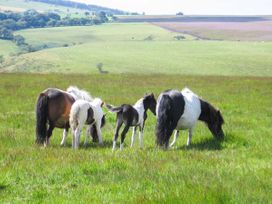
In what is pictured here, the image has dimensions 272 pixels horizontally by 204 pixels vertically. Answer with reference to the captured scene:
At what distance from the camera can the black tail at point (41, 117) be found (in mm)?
13516

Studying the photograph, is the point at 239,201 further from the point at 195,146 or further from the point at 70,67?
the point at 70,67

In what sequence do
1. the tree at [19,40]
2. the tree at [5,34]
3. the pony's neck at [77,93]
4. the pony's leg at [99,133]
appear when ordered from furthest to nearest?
the tree at [5,34] < the tree at [19,40] < the pony's neck at [77,93] < the pony's leg at [99,133]

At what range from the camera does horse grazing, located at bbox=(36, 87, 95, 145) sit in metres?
13.5

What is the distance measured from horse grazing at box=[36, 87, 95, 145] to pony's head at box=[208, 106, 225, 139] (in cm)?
419

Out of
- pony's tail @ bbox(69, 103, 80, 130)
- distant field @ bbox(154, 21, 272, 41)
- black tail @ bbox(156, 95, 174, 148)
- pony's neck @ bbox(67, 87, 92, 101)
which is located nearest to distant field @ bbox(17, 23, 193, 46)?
distant field @ bbox(154, 21, 272, 41)

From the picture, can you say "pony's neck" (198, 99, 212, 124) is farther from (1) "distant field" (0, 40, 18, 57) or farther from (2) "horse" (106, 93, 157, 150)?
(1) "distant field" (0, 40, 18, 57)

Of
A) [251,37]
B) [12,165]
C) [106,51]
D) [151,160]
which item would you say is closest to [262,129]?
[151,160]

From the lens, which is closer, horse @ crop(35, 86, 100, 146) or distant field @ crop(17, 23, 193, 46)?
horse @ crop(35, 86, 100, 146)

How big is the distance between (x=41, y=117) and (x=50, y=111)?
334mm

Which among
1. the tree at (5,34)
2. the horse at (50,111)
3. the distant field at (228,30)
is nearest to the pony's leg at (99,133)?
the horse at (50,111)

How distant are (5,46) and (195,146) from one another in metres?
117

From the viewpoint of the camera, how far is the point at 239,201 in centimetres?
727

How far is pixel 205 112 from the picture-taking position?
14758 millimetres

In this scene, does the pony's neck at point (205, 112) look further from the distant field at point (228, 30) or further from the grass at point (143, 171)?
the distant field at point (228, 30)
